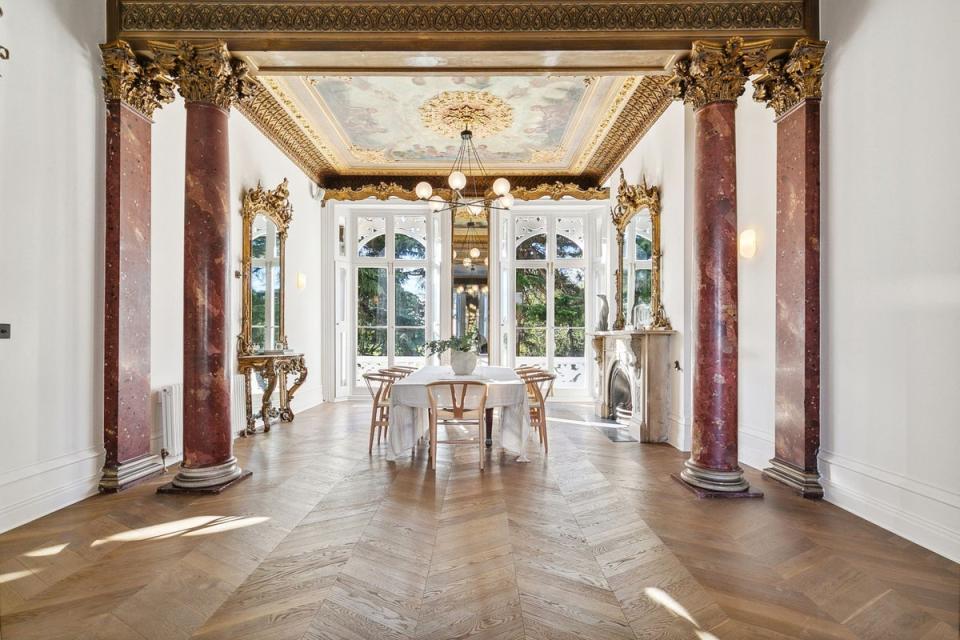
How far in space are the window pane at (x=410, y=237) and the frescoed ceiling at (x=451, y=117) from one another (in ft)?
2.90

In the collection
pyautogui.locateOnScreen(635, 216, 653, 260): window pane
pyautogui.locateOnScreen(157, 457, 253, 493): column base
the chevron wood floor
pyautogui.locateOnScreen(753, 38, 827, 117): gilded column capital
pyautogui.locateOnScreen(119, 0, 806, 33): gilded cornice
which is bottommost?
the chevron wood floor

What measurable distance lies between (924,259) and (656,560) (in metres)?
2.20

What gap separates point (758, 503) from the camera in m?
3.45

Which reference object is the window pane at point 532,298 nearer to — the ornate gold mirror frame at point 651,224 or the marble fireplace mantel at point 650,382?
the ornate gold mirror frame at point 651,224

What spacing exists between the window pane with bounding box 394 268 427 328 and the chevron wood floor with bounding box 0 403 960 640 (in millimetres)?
4850

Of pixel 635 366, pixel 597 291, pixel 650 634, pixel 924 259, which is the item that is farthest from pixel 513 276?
pixel 650 634

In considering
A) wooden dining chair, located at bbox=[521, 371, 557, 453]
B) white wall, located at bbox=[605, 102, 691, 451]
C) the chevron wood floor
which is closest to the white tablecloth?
wooden dining chair, located at bbox=[521, 371, 557, 453]

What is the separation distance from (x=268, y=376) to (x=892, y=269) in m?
5.78

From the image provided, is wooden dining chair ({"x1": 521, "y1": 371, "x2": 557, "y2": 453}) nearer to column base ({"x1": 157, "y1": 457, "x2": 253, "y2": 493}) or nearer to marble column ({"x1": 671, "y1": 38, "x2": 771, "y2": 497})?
marble column ({"x1": 671, "y1": 38, "x2": 771, "y2": 497})

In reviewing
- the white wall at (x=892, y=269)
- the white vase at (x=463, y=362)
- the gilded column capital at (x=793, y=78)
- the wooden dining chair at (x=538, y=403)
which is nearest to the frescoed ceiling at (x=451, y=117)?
the gilded column capital at (x=793, y=78)

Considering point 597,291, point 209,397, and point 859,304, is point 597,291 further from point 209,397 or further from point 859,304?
point 209,397

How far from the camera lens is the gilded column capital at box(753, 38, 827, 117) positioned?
3623 millimetres

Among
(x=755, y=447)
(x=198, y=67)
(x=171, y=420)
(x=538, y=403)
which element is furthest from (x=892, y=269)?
(x=171, y=420)

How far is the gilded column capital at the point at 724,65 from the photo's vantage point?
368 centimetres
